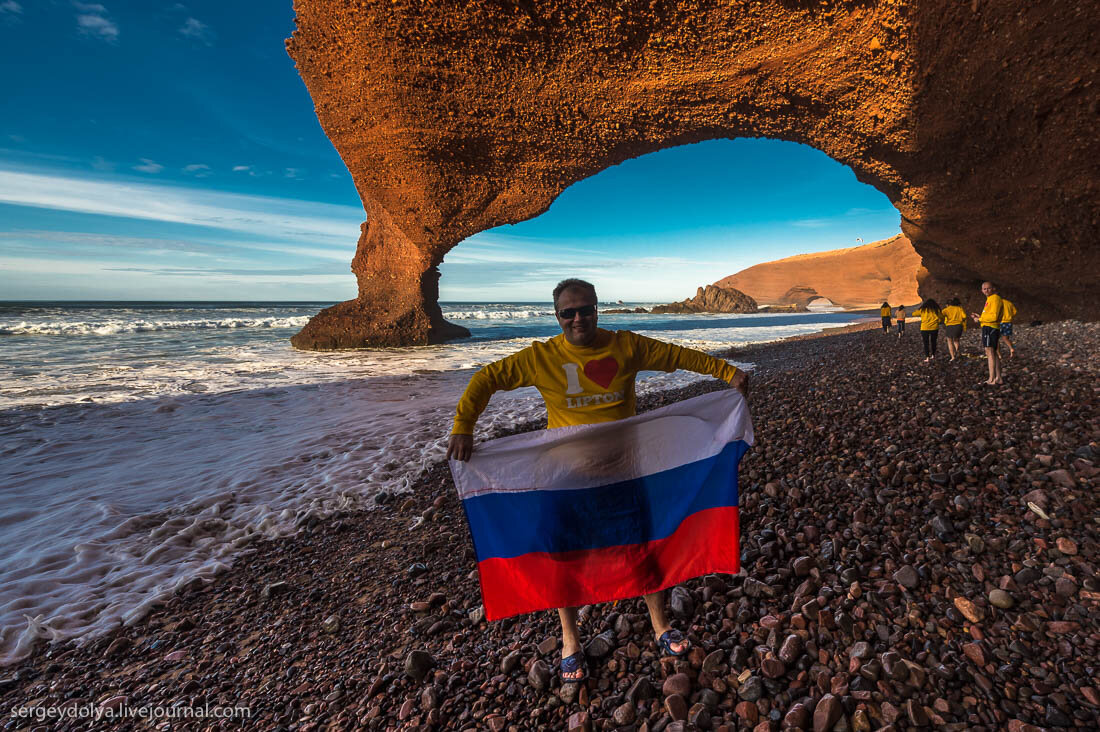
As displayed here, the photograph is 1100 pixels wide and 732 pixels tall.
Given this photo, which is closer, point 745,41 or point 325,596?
point 325,596

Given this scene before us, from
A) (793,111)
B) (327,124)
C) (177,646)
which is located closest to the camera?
(177,646)

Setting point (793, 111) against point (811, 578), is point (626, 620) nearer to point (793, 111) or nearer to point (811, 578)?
point (811, 578)

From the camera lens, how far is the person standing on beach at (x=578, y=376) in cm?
249

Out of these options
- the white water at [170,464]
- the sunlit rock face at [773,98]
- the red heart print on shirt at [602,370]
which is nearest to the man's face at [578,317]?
the red heart print on shirt at [602,370]

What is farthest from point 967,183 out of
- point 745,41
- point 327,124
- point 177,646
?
point 327,124

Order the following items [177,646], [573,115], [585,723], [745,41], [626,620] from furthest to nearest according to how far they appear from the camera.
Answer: [573,115]
[745,41]
[177,646]
[626,620]
[585,723]

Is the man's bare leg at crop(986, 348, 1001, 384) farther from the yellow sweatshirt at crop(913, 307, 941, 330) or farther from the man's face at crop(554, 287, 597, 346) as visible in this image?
the man's face at crop(554, 287, 597, 346)

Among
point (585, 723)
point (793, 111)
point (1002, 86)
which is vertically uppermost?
point (793, 111)

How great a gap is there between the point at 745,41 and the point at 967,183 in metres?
6.80

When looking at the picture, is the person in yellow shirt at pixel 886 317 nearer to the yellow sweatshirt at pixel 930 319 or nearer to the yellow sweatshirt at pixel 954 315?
the yellow sweatshirt at pixel 954 315

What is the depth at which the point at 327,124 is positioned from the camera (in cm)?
1812

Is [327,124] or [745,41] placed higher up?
[327,124]

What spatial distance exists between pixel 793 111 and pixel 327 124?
57.9ft

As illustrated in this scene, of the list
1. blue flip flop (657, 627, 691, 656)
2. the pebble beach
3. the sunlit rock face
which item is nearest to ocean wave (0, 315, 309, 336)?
the sunlit rock face
